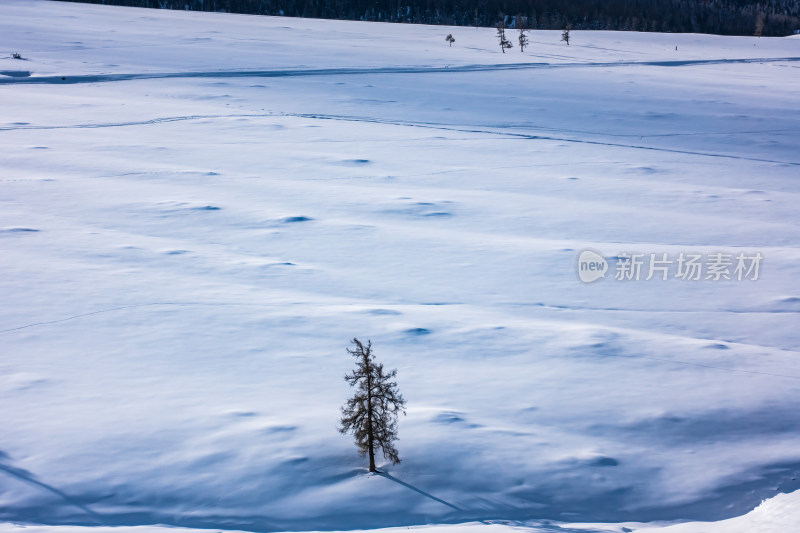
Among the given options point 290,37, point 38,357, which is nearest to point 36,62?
point 290,37

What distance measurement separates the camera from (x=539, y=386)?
3680 millimetres

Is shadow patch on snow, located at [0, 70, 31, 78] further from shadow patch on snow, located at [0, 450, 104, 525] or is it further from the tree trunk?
the tree trunk

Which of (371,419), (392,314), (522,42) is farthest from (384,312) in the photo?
(522,42)

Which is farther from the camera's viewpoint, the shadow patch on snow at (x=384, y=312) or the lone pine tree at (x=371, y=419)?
the shadow patch on snow at (x=384, y=312)

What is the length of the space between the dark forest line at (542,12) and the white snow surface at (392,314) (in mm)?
17575

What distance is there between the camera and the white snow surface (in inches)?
116

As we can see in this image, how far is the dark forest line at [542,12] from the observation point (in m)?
26.7

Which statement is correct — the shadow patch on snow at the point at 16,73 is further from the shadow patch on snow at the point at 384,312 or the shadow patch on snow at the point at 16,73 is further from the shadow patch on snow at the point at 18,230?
the shadow patch on snow at the point at 384,312

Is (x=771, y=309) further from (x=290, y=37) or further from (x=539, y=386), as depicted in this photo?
(x=290, y=37)

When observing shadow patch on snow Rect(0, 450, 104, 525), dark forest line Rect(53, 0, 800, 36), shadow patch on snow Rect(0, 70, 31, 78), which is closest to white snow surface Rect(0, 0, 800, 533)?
shadow patch on snow Rect(0, 450, 104, 525)

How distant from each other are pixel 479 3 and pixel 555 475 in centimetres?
2743

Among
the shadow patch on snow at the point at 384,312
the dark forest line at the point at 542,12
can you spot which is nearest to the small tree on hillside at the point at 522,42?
the dark forest line at the point at 542,12

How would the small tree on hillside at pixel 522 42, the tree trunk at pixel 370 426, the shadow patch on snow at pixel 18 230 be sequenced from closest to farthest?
the tree trunk at pixel 370 426 < the shadow patch on snow at pixel 18 230 < the small tree on hillside at pixel 522 42

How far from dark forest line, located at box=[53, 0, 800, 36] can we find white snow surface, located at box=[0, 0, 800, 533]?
17.6 m
